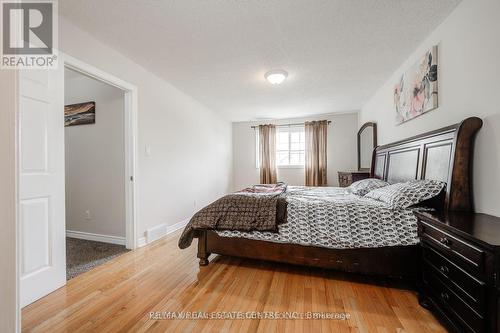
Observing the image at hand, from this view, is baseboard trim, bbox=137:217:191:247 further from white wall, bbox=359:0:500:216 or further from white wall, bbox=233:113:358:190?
white wall, bbox=359:0:500:216

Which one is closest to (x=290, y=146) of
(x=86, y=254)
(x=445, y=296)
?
(x=445, y=296)

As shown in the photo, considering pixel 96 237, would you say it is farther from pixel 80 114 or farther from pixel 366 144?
pixel 366 144

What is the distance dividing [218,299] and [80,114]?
3.21 metres

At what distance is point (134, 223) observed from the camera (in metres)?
2.68

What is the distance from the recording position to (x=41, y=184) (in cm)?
173

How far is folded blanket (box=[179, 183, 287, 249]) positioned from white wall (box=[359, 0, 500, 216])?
1.52 meters

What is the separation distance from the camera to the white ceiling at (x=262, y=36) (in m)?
1.76

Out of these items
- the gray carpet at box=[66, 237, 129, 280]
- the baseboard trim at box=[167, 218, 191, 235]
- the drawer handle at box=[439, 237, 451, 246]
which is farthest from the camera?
the baseboard trim at box=[167, 218, 191, 235]

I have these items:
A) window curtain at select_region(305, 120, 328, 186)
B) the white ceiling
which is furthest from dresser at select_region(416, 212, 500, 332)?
window curtain at select_region(305, 120, 328, 186)

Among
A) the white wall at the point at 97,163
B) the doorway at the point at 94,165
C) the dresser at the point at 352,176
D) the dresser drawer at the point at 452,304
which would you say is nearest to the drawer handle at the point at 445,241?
the dresser drawer at the point at 452,304

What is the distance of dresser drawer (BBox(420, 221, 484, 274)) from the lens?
1.03 m

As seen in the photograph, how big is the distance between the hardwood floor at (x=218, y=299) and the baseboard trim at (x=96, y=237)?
2.11 feet

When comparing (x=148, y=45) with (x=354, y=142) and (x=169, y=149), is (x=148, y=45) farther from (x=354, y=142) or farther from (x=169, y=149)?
(x=354, y=142)

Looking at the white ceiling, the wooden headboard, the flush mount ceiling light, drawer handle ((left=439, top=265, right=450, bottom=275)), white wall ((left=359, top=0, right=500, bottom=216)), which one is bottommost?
drawer handle ((left=439, top=265, right=450, bottom=275))
